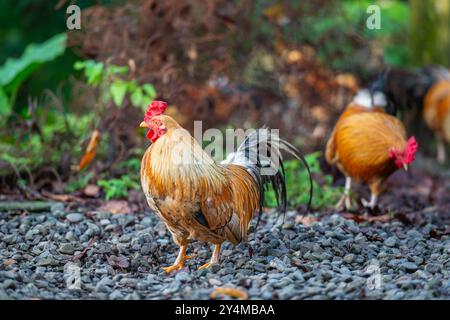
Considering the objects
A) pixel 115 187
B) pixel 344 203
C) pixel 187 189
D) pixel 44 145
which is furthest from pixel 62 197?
pixel 344 203

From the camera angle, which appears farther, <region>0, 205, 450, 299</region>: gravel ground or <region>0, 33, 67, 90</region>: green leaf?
<region>0, 33, 67, 90</region>: green leaf

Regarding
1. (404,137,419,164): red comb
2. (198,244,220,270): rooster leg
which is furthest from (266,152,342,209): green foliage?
(198,244,220,270): rooster leg

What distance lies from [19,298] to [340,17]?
798 cm

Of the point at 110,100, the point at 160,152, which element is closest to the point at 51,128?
the point at 110,100

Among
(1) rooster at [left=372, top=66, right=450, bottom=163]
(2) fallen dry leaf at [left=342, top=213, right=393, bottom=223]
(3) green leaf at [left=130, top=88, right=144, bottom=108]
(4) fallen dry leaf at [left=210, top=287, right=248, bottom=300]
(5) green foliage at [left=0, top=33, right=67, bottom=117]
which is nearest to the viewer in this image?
(4) fallen dry leaf at [left=210, top=287, right=248, bottom=300]

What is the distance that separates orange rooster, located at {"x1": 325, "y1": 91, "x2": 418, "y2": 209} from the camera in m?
6.39

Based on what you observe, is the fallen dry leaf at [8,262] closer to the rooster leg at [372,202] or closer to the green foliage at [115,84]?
the green foliage at [115,84]

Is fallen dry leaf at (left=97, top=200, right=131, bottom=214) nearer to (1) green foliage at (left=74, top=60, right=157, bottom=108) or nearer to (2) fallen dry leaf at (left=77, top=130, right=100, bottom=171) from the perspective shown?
(2) fallen dry leaf at (left=77, top=130, right=100, bottom=171)

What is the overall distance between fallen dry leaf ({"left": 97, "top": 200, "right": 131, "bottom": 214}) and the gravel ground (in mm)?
227

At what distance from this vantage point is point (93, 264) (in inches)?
186

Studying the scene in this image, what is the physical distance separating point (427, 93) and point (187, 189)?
259 inches

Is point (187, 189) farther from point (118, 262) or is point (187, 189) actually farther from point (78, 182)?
point (78, 182)

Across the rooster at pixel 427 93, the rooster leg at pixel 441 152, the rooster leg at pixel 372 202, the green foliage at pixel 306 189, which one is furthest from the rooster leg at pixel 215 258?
the rooster leg at pixel 441 152

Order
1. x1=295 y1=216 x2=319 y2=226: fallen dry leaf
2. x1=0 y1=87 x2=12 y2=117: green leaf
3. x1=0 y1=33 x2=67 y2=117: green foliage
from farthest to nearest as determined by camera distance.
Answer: x1=0 y1=33 x2=67 y2=117: green foliage < x1=0 y1=87 x2=12 y2=117: green leaf < x1=295 y1=216 x2=319 y2=226: fallen dry leaf
